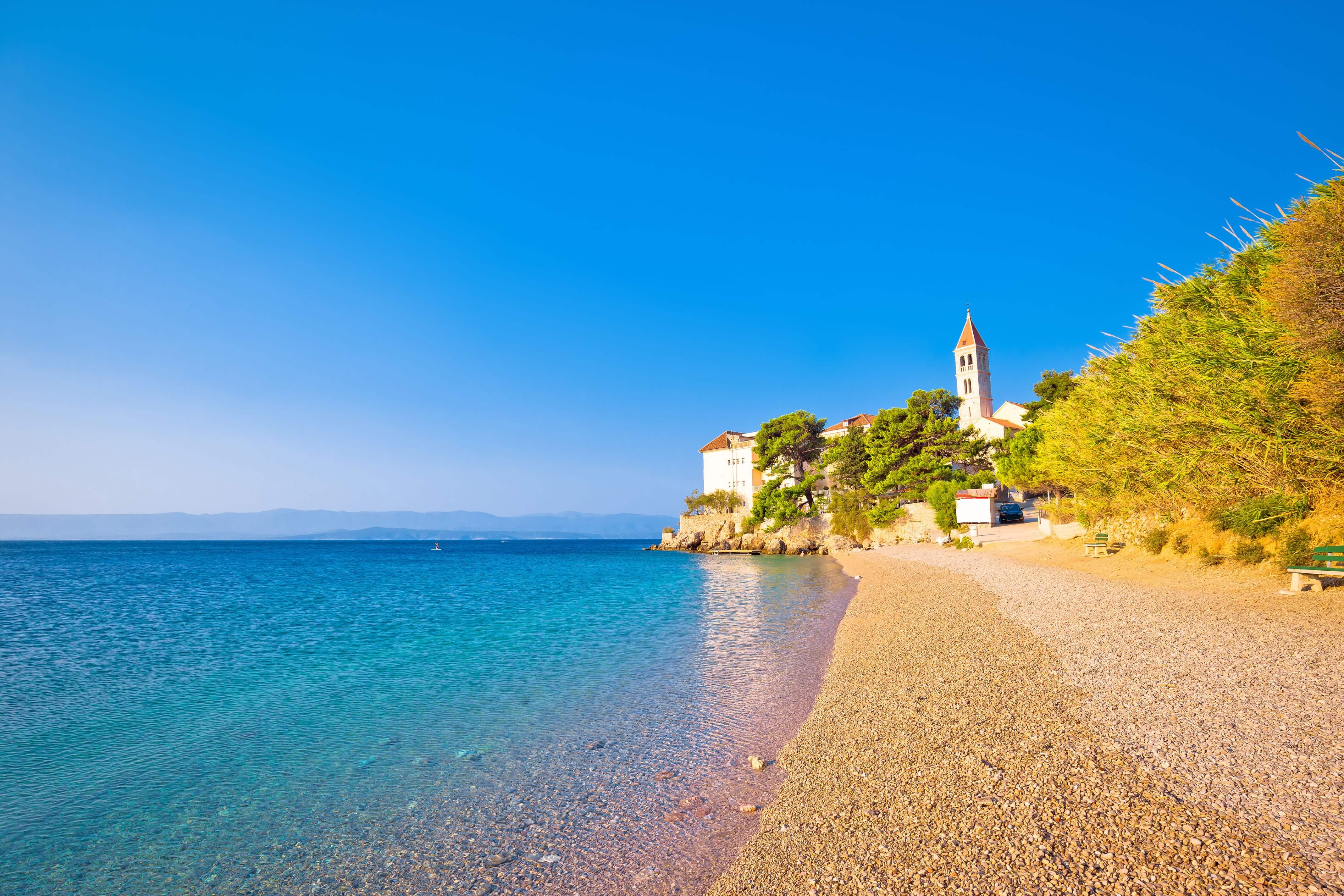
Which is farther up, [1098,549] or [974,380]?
[974,380]

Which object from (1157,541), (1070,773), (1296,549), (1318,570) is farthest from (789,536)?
(1070,773)

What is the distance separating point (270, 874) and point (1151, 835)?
23.1 feet

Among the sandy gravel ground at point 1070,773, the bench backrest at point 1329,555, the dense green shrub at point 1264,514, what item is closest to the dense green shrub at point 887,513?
the dense green shrub at point 1264,514

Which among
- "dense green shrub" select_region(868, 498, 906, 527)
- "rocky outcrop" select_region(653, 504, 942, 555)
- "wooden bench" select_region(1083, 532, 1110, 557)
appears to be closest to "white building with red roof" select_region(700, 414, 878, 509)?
"rocky outcrop" select_region(653, 504, 942, 555)

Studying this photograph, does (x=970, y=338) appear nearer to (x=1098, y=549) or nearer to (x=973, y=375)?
(x=973, y=375)

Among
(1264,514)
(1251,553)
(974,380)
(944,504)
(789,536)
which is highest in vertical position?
(974,380)

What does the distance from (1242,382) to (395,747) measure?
17.8 meters

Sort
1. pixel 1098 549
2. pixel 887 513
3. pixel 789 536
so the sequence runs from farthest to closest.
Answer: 1. pixel 789 536
2. pixel 887 513
3. pixel 1098 549

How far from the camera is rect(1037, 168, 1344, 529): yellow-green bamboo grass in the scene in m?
11.2

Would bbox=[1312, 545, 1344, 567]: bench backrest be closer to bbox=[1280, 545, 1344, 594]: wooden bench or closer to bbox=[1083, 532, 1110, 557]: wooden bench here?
bbox=[1280, 545, 1344, 594]: wooden bench

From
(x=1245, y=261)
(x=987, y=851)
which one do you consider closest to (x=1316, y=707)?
(x=987, y=851)

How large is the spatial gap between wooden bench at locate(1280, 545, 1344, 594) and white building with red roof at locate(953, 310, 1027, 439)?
6299 cm

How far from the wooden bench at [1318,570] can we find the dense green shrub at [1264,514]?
1805mm

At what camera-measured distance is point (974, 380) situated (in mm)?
76062
